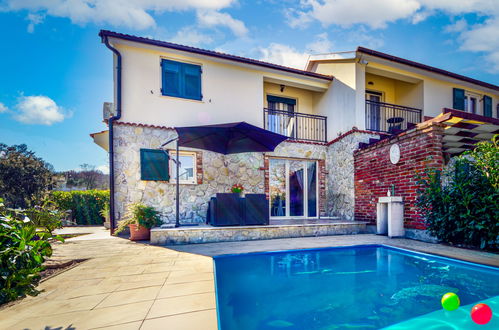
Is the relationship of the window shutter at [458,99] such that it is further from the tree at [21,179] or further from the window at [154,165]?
the tree at [21,179]

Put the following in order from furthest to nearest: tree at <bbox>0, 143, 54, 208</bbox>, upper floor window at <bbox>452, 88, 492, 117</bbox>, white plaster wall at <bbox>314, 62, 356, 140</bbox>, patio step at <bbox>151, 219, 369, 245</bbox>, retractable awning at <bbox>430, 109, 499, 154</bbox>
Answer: upper floor window at <bbox>452, 88, 492, 117</bbox> → tree at <bbox>0, 143, 54, 208</bbox> → white plaster wall at <bbox>314, 62, 356, 140</bbox> → patio step at <bbox>151, 219, 369, 245</bbox> → retractable awning at <bbox>430, 109, 499, 154</bbox>

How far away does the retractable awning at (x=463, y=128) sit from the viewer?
4621 mm

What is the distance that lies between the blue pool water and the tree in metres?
9.49

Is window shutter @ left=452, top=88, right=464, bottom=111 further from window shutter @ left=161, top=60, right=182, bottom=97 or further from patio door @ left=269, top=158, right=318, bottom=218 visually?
window shutter @ left=161, top=60, right=182, bottom=97

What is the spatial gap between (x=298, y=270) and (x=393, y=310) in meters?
1.47

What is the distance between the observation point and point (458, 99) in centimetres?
952

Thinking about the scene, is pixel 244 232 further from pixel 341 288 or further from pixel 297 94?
pixel 297 94

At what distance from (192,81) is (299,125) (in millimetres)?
4451

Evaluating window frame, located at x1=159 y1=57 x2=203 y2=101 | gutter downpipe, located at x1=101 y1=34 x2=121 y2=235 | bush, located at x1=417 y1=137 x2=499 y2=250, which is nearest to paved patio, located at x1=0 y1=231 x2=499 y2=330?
bush, located at x1=417 y1=137 x2=499 y2=250

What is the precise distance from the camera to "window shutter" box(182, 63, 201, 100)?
7247 millimetres

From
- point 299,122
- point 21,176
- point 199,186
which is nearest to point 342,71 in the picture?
point 299,122

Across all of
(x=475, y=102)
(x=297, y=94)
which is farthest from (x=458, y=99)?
(x=297, y=94)

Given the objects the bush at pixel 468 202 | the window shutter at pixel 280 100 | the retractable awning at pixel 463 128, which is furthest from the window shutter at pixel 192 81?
the bush at pixel 468 202

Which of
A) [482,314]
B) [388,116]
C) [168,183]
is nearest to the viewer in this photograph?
[482,314]
